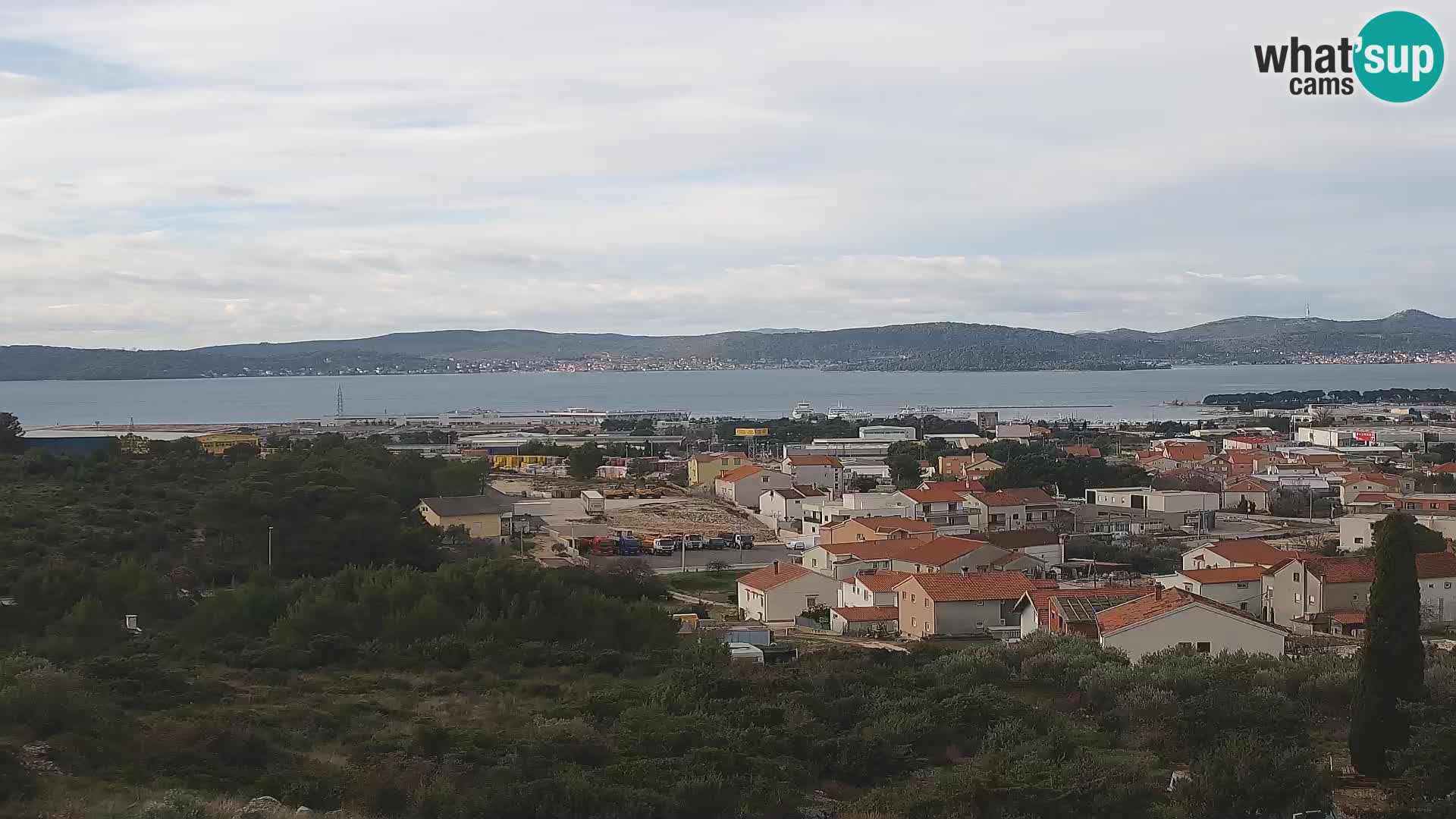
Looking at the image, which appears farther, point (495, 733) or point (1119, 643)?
point (1119, 643)

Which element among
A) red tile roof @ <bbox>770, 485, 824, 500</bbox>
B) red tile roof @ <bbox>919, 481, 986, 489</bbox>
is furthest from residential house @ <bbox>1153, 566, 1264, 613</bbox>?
red tile roof @ <bbox>770, 485, 824, 500</bbox>

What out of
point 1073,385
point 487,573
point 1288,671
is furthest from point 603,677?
point 1073,385

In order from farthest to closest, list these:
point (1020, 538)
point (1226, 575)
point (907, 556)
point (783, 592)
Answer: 1. point (1020, 538)
2. point (907, 556)
3. point (783, 592)
4. point (1226, 575)

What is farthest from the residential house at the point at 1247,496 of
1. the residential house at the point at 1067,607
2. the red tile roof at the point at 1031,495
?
the residential house at the point at 1067,607

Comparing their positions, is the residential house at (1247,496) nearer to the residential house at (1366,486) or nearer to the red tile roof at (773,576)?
the residential house at (1366,486)

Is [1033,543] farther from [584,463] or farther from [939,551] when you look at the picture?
[584,463]

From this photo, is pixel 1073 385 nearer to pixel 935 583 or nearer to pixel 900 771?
→ pixel 935 583

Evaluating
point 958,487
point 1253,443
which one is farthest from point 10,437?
point 1253,443
